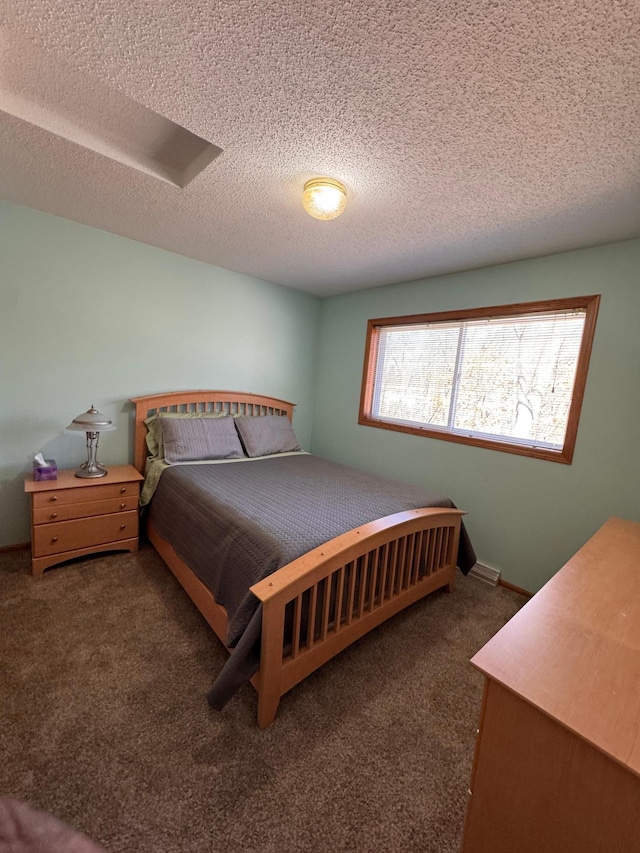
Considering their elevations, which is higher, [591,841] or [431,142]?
[431,142]

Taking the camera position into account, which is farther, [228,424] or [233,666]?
[228,424]

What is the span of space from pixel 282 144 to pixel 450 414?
2.16 m

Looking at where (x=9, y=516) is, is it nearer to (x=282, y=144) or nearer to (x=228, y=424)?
(x=228, y=424)

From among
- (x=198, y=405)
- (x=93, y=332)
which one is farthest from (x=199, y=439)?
(x=93, y=332)

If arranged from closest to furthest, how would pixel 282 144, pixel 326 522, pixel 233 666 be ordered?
pixel 233 666 < pixel 282 144 < pixel 326 522

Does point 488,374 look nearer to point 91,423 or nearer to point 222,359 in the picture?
point 222,359

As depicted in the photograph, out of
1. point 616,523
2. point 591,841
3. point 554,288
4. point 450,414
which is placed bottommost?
point 591,841

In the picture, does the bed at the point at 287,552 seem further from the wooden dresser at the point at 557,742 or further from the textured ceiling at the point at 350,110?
the textured ceiling at the point at 350,110

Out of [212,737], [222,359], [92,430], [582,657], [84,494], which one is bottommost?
[212,737]

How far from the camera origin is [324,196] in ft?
5.22

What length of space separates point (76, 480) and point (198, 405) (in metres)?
1.13

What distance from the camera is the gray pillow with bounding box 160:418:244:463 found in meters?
2.65

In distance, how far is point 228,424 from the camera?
3.01 meters

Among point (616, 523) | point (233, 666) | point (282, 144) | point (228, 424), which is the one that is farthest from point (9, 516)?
point (616, 523)
